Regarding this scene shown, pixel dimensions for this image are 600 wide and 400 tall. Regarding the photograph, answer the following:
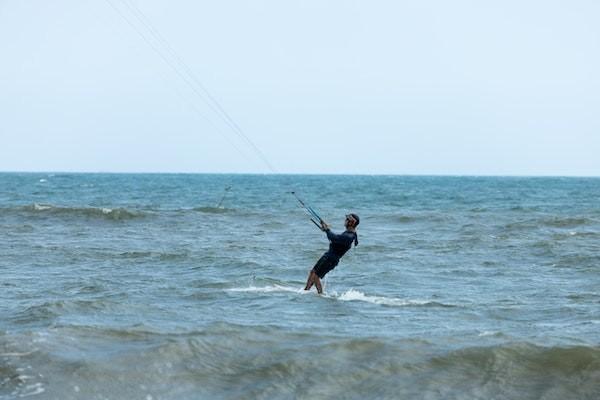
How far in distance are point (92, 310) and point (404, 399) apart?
17.1ft

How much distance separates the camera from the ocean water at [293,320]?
943 centimetres

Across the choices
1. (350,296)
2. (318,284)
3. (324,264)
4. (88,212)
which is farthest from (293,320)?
(88,212)

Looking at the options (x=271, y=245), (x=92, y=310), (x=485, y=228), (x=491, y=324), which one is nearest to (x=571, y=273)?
(x=491, y=324)

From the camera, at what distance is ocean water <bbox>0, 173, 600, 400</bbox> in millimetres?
9430

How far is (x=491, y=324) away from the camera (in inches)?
479

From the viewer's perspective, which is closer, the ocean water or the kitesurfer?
the ocean water

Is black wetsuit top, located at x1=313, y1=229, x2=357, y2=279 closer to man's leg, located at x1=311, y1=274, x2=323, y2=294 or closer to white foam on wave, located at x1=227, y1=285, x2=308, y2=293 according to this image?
man's leg, located at x1=311, y1=274, x2=323, y2=294

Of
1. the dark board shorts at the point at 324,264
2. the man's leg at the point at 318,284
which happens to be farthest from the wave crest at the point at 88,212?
the dark board shorts at the point at 324,264

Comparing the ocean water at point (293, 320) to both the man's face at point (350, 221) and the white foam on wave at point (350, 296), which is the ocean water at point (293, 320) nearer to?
the white foam on wave at point (350, 296)

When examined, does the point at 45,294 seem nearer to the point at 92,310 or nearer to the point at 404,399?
the point at 92,310

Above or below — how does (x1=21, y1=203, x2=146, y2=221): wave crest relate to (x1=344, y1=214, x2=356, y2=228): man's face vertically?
below

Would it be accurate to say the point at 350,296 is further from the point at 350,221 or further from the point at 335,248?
the point at 350,221

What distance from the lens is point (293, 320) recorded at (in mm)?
12180

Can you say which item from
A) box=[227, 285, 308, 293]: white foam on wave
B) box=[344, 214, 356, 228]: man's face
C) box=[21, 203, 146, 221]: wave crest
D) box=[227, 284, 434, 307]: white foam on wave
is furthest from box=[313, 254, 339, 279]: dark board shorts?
box=[21, 203, 146, 221]: wave crest
